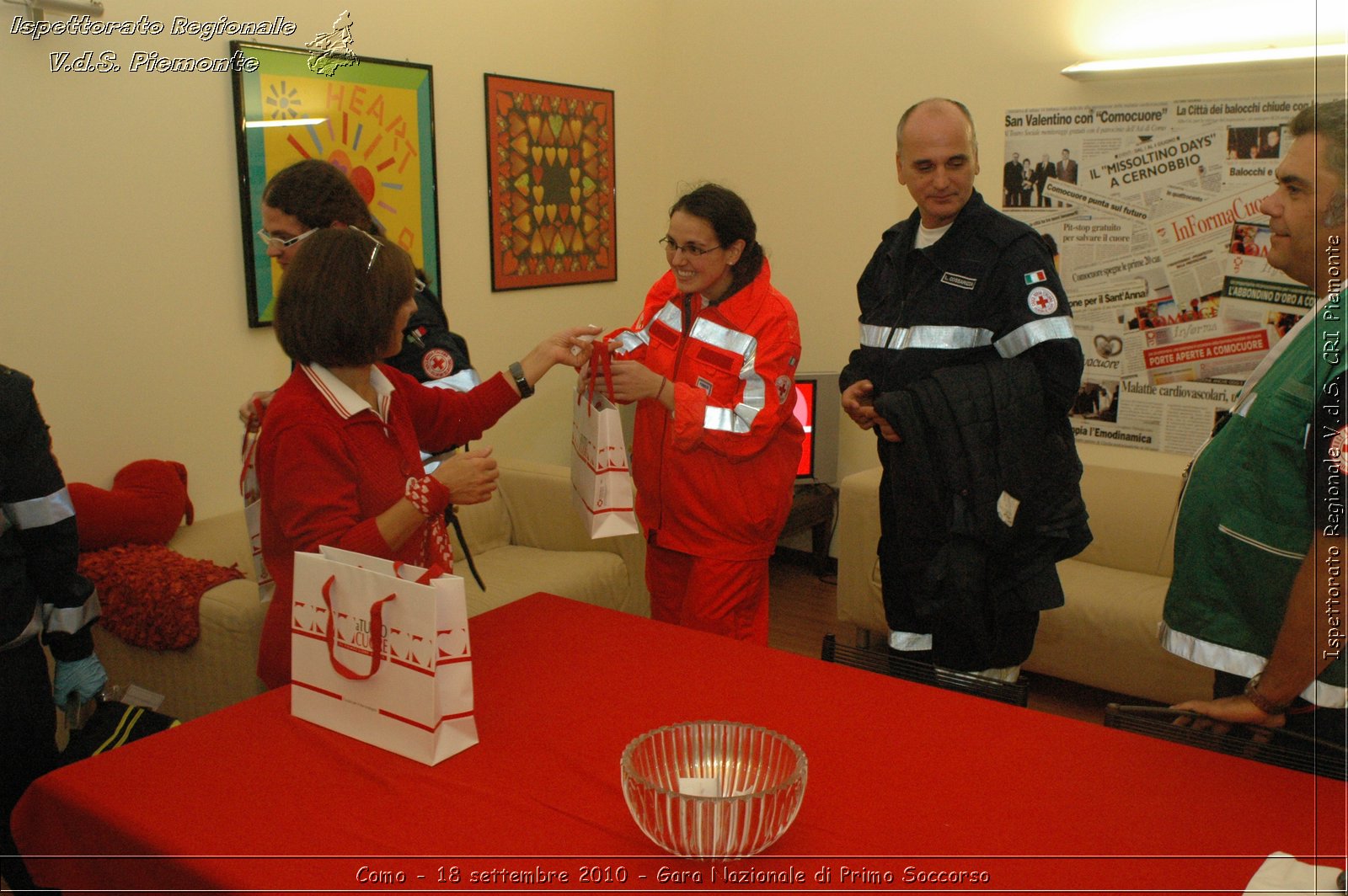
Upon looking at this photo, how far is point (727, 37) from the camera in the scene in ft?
17.6

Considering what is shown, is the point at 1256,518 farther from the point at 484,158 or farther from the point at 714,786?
the point at 484,158

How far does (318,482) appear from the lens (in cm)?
183

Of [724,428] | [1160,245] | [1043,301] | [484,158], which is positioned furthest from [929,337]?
[484,158]

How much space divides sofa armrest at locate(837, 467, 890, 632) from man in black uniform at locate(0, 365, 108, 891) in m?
2.88

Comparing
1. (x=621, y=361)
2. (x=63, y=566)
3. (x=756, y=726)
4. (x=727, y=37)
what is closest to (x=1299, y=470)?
(x=756, y=726)

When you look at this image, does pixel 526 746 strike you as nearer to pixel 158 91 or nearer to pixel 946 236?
pixel 946 236

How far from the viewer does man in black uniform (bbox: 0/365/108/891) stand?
2.04m

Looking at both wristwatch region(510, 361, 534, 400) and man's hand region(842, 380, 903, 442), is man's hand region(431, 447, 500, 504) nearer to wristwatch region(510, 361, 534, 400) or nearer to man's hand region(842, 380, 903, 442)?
wristwatch region(510, 361, 534, 400)

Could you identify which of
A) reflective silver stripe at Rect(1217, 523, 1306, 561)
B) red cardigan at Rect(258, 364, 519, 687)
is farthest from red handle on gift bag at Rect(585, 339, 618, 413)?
reflective silver stripe at Rect(1217, 523, 1306, 561)

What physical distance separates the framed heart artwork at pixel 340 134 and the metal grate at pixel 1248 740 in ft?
9.66

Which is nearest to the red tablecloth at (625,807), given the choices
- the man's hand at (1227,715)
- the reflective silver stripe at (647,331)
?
the man's hand at (1227,715)

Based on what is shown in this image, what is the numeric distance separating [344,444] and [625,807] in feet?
2.79

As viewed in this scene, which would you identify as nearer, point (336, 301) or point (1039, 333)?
point (336, 301)

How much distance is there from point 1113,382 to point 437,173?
303cm
